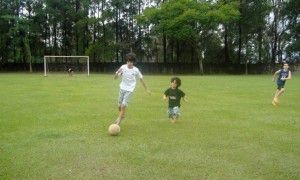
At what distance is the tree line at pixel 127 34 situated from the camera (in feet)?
220

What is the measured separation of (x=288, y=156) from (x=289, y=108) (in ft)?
29.3

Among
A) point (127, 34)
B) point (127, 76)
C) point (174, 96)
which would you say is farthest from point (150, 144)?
point (127, 34)

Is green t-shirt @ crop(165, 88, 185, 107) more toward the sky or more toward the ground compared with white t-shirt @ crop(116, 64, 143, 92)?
more toward the ground

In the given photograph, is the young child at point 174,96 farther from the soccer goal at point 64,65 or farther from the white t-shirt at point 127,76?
the soccer goal at point 64,65

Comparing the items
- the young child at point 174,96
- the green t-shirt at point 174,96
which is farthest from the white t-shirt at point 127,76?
the green t-shirt at point 174,96

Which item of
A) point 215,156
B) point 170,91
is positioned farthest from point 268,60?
point 215,156

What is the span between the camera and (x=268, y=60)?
70250 millimetres

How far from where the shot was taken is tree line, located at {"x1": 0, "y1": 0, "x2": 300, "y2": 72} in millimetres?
67000

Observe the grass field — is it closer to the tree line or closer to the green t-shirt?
the green t-shirt

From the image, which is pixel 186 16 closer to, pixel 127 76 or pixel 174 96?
pixel 174 96

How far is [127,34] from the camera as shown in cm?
7075

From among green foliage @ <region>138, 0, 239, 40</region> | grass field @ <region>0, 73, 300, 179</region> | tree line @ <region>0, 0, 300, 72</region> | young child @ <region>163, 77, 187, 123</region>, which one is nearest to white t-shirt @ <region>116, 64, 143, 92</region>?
grass field @ <region>0, 73, 300, 179</region>

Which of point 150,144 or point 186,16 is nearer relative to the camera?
point 150,144

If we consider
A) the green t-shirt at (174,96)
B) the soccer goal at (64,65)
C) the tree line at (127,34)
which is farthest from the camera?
the tree line at (127,34)
